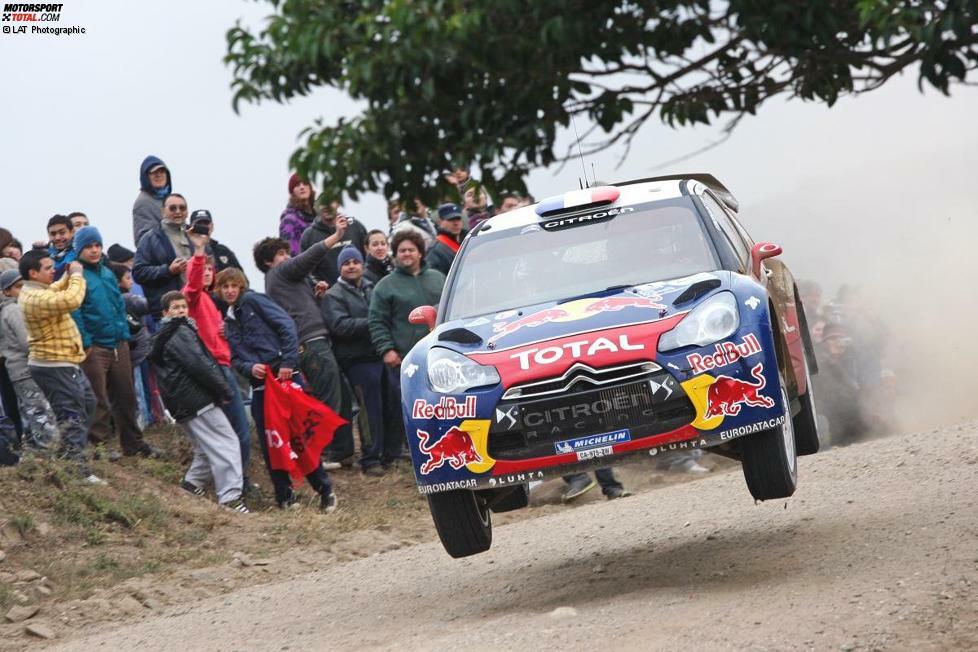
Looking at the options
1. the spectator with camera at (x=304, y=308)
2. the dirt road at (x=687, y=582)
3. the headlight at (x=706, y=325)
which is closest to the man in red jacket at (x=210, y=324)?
the spectator with camera at (x=304, y=308)

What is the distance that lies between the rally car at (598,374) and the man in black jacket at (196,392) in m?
4.50

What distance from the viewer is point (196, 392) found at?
1323 cm

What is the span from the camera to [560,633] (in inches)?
294

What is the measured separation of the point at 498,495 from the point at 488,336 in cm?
105

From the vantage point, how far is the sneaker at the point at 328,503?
1388cm

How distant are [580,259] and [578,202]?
1.55ft

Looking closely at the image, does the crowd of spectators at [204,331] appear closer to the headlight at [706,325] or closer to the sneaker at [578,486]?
the sneaker at [578,486]

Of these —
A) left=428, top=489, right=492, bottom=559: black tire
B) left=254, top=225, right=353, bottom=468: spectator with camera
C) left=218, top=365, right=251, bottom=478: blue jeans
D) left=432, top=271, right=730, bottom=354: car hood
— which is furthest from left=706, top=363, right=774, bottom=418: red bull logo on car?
left=254, top=225, right=353, bottom=468: spectator with camera

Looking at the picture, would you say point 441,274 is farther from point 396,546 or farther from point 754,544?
point 754,544

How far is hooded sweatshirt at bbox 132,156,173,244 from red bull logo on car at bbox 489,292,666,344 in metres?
7.06

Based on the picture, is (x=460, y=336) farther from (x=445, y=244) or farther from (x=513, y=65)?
(x=445, y=244)

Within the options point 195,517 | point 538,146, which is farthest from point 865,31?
point 195,517

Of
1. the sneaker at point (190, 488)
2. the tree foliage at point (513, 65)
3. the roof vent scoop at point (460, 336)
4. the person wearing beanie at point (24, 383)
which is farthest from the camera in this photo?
the sneaker at point (190, 488)

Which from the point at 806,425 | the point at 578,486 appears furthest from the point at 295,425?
the point at 806,425
